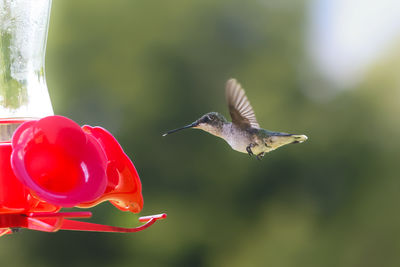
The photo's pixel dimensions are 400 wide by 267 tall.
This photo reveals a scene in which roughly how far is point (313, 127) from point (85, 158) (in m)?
9.95

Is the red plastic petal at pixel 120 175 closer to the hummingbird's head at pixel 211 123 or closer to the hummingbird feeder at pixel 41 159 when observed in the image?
the hummingbird feeder at pixel 41 159

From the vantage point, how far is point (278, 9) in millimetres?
13422

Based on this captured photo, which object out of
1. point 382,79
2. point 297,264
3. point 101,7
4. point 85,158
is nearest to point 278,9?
point 382,79

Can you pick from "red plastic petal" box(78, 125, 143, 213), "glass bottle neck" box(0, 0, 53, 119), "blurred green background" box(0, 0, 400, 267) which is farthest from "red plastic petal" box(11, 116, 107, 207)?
"blurred green background" box(0, 0, 400, 267)

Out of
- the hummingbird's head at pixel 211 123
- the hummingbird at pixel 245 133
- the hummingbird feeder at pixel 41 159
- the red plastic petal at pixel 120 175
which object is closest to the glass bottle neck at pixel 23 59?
the hummingbird feeder at pixel 41 159

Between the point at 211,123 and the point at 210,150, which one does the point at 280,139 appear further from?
the point at 210,150

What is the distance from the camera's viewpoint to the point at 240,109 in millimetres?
3783

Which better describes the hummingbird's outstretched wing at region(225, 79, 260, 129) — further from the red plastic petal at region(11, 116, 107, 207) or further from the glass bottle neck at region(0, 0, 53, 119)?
the red plastic petal at region(11, 116, 107, 207)

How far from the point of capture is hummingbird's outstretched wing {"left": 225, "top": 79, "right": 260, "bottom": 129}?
3596 mm

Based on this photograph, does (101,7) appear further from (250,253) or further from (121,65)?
(250,253)

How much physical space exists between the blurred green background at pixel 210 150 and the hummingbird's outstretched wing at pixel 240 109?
22.3 feet

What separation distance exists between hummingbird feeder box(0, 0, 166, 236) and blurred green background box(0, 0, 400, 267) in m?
7.59

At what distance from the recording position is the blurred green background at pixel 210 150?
432 inches

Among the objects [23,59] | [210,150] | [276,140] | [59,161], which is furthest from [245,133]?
[210,150]
